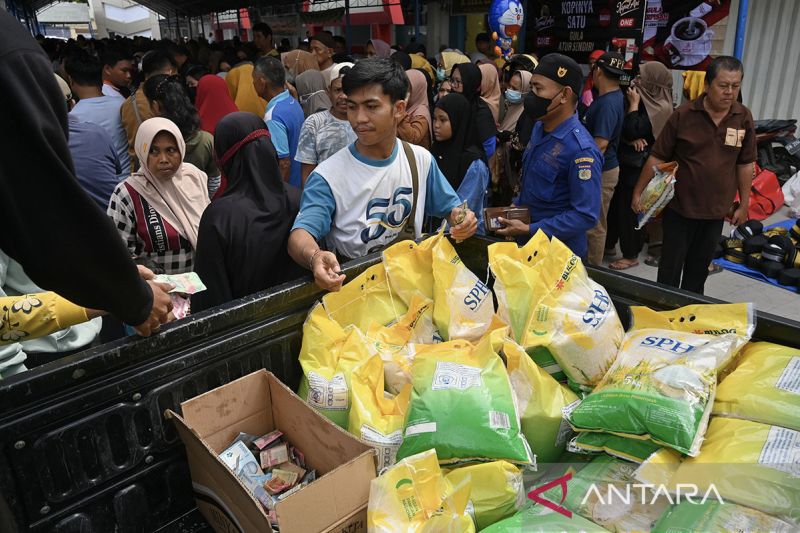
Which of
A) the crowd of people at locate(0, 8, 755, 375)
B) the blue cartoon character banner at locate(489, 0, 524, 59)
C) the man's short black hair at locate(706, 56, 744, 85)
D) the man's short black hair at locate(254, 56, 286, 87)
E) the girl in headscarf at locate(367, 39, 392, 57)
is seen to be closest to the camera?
the crowd of people at locate(0, 8, 755, 375)

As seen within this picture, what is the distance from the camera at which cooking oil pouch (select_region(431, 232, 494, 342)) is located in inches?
80.0

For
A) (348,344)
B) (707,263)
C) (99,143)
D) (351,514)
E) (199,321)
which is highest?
(99,143)

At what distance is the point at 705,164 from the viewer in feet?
12.6

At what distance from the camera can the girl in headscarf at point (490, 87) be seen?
5.94 m

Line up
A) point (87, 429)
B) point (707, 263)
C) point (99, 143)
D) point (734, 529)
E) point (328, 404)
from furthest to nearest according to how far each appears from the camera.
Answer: point (707, 263) → point (99, 143) → point (328, 404) → point (87, 429) → point (734, 529)

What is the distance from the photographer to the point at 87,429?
1.39 metres

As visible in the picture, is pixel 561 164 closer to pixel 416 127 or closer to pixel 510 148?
pixel 416 127

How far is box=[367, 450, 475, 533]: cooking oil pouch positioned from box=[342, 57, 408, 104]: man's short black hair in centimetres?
144

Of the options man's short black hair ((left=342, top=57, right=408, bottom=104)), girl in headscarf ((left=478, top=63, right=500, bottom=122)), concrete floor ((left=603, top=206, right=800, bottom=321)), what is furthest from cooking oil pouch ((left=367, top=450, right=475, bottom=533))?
girl in headscarf ((left=478, top=63, right=500, bottom=122))

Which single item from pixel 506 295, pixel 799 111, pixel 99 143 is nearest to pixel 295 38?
pixel 799 111

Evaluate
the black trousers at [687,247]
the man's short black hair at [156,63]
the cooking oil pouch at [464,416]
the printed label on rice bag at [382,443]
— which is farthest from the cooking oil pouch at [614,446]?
the man's short black hair at [156,63]

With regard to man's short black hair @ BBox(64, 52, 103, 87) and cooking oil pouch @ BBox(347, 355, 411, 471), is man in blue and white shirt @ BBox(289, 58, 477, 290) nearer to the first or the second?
cooking oil pouch @ BBox(347, 355, 411, 471)

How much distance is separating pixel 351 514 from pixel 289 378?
0.58 metres

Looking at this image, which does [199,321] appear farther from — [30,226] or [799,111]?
[799,111]
